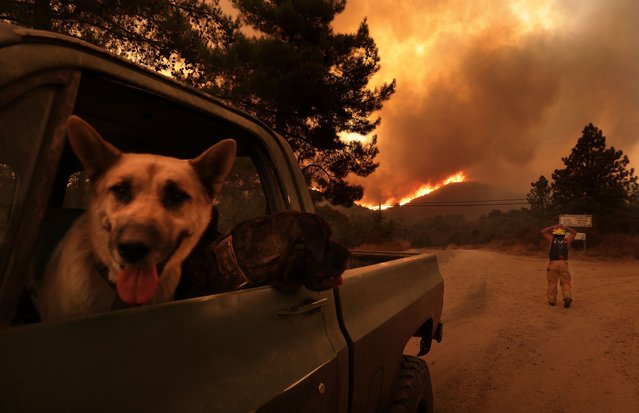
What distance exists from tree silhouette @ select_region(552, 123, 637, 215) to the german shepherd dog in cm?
4978

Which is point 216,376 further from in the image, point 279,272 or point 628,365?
point 628,365

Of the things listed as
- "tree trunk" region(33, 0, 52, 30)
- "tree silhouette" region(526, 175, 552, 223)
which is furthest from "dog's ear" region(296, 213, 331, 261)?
"tree silhouette" region(526, 175, 552, 223)

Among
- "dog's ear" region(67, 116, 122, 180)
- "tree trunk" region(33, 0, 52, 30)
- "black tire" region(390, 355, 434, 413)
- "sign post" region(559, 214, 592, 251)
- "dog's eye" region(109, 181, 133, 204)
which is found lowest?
"black tire" region(390, 355, 434, 413)

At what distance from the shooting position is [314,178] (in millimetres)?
20375

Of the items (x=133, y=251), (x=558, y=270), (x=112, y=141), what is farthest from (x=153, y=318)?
(x=558, y=270)

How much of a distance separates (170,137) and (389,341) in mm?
1718

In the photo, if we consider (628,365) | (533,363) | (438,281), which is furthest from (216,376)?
(628,365)

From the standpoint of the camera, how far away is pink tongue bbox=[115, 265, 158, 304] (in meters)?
1.20

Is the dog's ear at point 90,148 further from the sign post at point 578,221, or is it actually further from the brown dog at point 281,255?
the sign post at point 578,221

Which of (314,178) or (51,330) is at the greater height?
(314,178)

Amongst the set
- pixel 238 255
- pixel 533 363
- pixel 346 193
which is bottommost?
pixel 533 363

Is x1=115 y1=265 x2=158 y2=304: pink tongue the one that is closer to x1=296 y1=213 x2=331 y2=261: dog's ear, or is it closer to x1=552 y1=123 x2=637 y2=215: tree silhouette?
x1=296 y1=213 x2=331 y2=261: dog's ear

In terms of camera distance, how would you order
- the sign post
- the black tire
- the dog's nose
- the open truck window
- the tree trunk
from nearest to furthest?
the open truck window, the dog's nose, the black tire, the tree trunk, the sign post

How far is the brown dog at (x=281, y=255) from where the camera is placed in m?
1.46
